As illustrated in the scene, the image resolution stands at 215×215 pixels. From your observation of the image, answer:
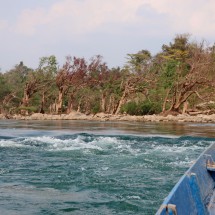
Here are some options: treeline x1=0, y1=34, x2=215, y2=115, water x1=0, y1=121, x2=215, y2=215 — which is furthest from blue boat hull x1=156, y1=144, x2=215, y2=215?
treeline x1=0, y1=34, x2=215, y2=115

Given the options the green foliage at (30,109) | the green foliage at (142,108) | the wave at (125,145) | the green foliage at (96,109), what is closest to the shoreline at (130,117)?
the green foliage at (30,109)

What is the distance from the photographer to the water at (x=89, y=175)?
17.7 ft

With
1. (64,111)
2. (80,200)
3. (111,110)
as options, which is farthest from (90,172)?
(64,111)

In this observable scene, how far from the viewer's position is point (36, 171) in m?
7.70

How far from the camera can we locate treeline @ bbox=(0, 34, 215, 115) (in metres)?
27.7

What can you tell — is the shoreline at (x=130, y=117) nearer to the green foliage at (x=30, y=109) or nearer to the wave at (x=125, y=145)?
the green foliage at (x=30, y=109)

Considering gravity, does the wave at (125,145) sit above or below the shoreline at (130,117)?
below

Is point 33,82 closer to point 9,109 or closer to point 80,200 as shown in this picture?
point 9,109

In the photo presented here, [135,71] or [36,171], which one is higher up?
[135,71]

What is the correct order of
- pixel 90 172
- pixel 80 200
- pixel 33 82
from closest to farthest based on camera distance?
pixel 80 200, pixel 90 172, pixel 33 82

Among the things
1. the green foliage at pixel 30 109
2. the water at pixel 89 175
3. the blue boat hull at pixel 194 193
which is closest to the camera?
the blue boat hull at pixel 194 193

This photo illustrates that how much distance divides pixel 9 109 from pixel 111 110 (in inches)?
316

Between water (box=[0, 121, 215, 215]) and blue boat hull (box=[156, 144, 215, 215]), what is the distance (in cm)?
86

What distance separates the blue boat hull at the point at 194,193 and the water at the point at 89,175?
0.86 metres
